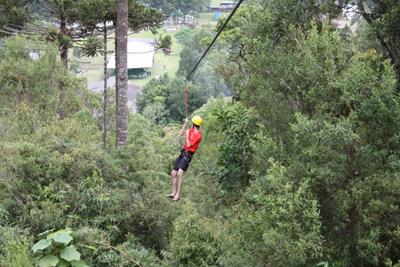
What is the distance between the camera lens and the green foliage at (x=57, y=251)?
586cm

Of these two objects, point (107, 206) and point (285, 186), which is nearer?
point (285, 186)

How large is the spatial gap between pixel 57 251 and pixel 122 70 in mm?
5810

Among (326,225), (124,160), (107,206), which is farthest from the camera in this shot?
(124,160)

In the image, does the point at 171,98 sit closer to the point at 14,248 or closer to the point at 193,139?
the point at 193,139

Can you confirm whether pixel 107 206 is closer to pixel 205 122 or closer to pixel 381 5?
pixel 381 5

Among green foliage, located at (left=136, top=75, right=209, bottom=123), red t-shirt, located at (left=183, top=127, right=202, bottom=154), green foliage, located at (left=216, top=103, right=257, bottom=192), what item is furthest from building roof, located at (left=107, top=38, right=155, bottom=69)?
red t-shirt, located at (left=183, top=127, right=202, bottom=154)

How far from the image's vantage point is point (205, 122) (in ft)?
52.3

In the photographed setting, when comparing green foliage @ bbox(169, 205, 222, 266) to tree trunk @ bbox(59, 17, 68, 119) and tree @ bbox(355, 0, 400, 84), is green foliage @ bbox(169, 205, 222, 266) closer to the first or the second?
tree @ bbox(355, 0, 400, 84)

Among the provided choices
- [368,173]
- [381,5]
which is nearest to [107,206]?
[368,173]

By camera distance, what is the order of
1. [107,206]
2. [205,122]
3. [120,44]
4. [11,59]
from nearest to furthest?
1. [107,206]
2. [120,44]
3. [11,59]
4. [205,122]

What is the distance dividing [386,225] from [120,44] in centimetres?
744

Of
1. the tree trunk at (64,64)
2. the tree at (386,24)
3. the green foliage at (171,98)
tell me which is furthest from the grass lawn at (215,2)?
the tree at (386,24)

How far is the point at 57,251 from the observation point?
6.07 meters

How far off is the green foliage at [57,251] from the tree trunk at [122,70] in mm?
4911
